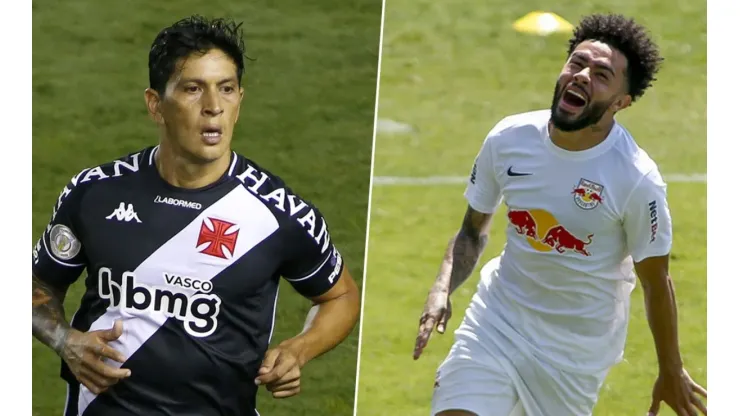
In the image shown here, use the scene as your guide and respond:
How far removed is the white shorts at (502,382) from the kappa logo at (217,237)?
984 mm

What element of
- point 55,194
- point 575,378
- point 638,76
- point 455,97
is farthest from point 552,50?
point 55,194

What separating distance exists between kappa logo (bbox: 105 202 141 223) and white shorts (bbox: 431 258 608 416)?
134 cm

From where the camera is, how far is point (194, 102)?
5.45 meters

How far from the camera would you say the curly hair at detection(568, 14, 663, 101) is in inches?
219

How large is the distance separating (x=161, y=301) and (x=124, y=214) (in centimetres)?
36

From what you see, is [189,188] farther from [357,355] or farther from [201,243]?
[357,355]

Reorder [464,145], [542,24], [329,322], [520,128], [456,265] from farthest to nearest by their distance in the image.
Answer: [464,145]
[542,24]
[456,265]
[520,128]
[329,322]

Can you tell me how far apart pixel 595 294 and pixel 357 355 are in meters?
1.34

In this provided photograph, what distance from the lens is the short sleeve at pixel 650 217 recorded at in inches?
215

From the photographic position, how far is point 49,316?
552 cm

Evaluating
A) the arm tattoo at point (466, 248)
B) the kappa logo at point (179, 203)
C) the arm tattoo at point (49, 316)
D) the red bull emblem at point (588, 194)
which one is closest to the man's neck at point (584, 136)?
the red bull emblem at point (588, 194)

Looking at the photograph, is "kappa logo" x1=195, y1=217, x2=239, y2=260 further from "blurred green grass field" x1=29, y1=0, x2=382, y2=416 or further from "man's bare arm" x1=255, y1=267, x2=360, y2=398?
"blurred green grass field" x1=29, y1=0, x2=382, y2=416

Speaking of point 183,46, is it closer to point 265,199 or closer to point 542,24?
point 265,199

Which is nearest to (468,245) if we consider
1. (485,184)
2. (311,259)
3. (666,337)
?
(485,184)
